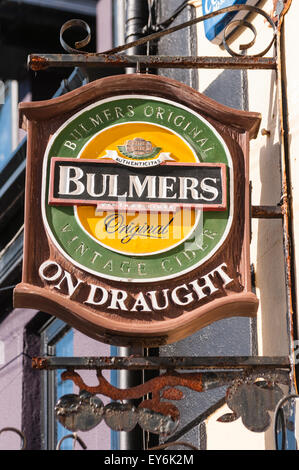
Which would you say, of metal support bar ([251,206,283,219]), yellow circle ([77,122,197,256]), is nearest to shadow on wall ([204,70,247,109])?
metal support bar ([251,206,283,219])

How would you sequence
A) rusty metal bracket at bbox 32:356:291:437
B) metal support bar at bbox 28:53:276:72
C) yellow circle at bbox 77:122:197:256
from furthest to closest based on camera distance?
metal support bar at bbox 28:53:276:72 → yellow circle at bbox 77:122:197:256 → rusty metal bracket at bbox 32:356:291:437

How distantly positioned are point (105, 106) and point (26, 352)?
12.4ft

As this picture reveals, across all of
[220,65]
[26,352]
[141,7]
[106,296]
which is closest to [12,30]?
[141,7]

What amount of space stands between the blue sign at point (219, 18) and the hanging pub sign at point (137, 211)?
153 centimetres

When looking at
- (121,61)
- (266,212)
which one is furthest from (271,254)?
(121,61)

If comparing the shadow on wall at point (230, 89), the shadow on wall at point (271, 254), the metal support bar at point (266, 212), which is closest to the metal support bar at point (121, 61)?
the shadow on wall at point (271, 254)

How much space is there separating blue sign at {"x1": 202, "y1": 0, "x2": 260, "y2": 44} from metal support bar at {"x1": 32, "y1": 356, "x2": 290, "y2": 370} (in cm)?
286

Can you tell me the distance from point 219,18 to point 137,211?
2396mm

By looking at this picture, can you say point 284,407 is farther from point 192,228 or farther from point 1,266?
point 1,266

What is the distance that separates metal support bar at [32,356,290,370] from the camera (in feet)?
17.4

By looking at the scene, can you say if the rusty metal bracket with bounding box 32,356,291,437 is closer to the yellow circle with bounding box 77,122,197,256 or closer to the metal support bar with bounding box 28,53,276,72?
the yellow circle with bounding box 77,122,197,256

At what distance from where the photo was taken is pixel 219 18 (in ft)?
24.1

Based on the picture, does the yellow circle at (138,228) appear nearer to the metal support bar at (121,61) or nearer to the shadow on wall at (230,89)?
the metal support bar at (121,61)

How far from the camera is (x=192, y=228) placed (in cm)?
556
